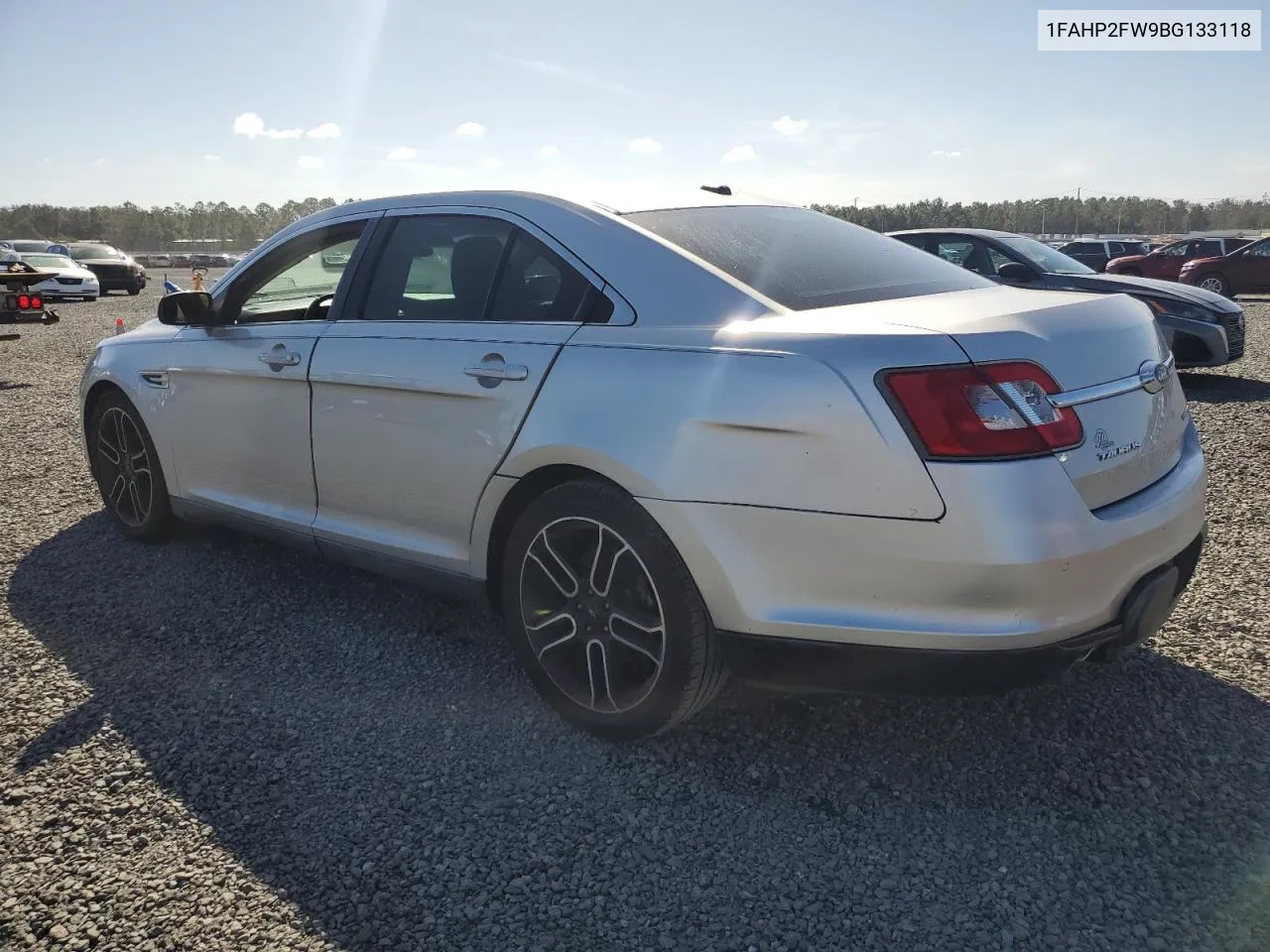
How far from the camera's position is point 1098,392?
7.81 feet

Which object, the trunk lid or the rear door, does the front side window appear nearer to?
the rear door

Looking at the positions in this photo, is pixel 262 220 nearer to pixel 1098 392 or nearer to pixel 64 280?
pixel 64 280

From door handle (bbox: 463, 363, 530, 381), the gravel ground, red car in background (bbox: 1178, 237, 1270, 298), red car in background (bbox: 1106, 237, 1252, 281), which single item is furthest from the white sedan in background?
red car in background (bbox: 1178, 237, 1270, 298)

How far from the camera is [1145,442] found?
2518mm

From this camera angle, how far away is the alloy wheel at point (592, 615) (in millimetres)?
2676

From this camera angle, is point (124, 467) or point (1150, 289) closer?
point (124, 467)

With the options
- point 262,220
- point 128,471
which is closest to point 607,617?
point 128,471

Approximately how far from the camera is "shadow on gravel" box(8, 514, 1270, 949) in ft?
7.07

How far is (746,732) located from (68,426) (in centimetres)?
712

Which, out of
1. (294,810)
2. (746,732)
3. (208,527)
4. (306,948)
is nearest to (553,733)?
(746,732)

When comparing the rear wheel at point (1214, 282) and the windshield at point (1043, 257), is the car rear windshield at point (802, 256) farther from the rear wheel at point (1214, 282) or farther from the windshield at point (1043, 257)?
the rear wheel at point (1214, 282)

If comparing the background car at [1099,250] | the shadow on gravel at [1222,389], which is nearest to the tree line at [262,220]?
the background car at [1099,250]

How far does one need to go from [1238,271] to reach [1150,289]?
1419cm

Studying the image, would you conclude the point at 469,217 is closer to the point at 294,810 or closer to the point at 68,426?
the point at 294,810
